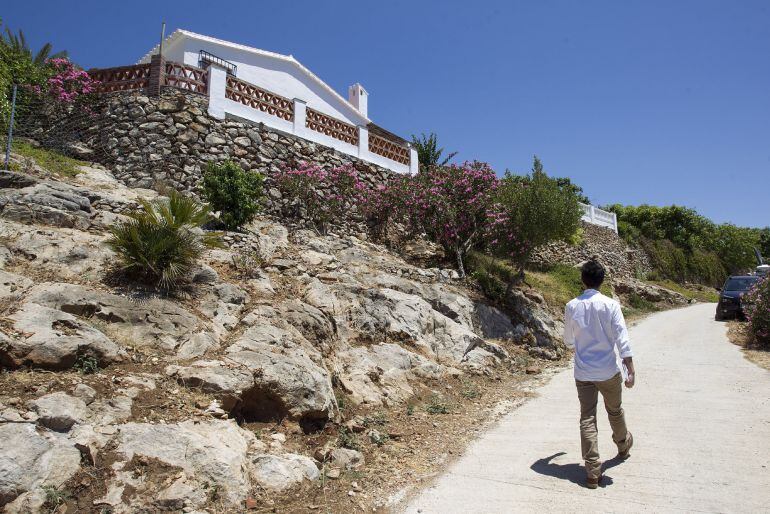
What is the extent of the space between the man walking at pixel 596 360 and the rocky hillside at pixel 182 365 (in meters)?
2.40

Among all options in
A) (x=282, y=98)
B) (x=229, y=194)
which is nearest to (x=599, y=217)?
(x=282, y=98)

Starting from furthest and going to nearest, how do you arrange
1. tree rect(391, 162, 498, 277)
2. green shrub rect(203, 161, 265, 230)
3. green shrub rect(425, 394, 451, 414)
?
tree rect(391, 162, 498, 277)
green shrub rect(203, 161, 265, 230)
green shrub rect(425, 394, 451, 414)

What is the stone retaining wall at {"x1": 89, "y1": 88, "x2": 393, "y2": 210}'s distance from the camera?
39.5 feet

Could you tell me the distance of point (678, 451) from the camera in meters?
4.91

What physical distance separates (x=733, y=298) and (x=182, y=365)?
18150 millimetres

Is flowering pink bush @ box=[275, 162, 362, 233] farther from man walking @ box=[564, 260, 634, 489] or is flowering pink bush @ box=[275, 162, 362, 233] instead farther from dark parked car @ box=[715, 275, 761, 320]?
dark parked car @ box=[715, 275, 761, 320]

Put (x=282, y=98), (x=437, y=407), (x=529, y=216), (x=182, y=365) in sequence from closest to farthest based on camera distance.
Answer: (x=182, y=365)
(x=437, y=407)
(x=529, y=216)
(x=282, y=98)

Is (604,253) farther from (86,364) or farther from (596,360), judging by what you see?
Answer: (86,364)

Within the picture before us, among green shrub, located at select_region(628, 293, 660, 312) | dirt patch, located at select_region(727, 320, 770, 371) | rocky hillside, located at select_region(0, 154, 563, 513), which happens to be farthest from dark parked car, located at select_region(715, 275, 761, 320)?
rocky hillside, located at select_region(0, 154, 563, 513)

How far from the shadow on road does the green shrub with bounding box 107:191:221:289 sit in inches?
200

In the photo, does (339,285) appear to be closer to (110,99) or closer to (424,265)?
(424,265)

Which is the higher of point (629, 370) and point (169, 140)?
point (169, 140)

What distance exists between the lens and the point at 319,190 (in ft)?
46.7

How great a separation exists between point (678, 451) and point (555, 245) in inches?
864
